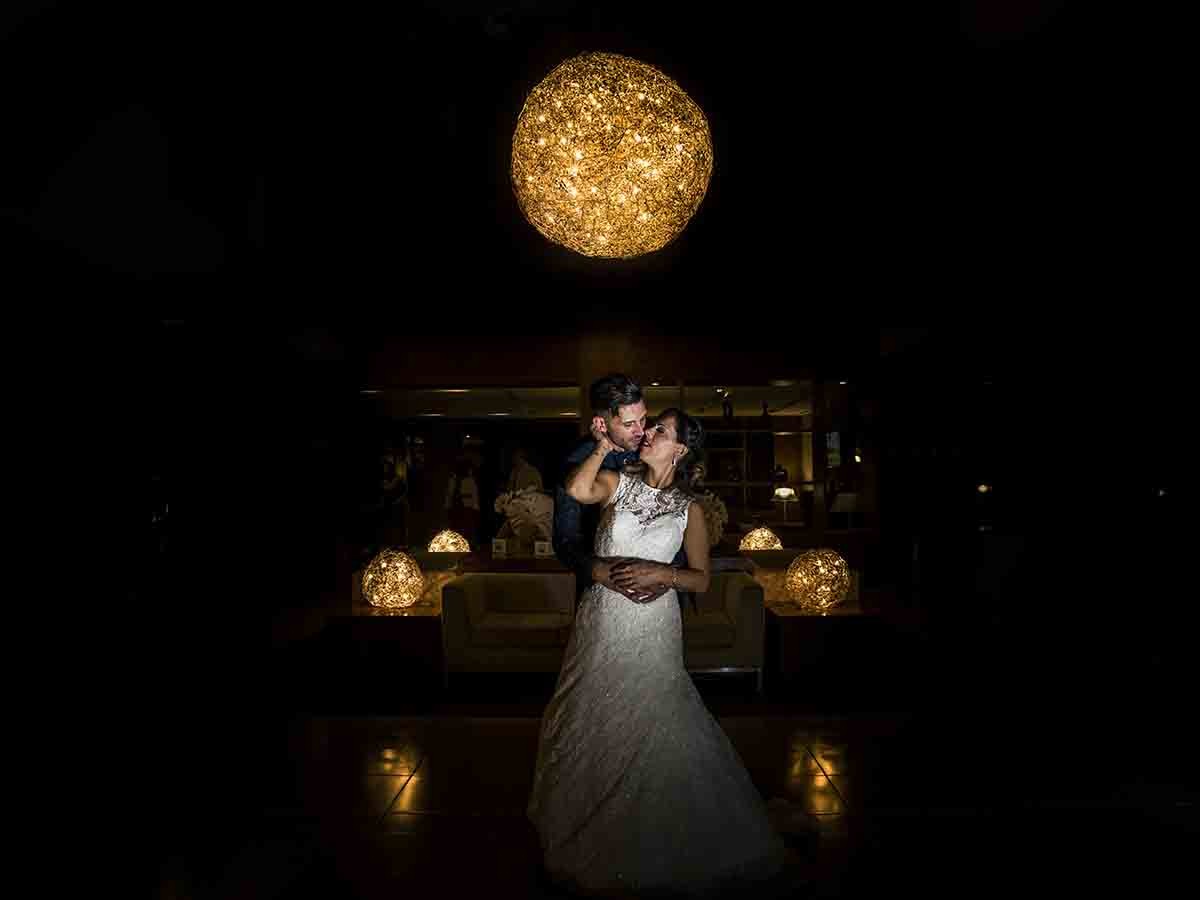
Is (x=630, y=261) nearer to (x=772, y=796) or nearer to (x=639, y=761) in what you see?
(x=772, y=796)

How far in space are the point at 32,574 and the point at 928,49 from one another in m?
4.94

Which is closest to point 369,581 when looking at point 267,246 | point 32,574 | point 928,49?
point 32,574

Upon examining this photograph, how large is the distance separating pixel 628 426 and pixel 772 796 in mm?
1937

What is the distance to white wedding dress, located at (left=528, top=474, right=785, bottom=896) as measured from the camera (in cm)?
220

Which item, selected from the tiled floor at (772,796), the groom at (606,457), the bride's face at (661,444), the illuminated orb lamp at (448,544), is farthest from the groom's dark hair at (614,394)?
the illuminated orb lamp at (448,544)

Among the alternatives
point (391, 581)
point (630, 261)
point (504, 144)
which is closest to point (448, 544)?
point (391, 581)

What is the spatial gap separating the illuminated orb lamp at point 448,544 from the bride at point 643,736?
424cm

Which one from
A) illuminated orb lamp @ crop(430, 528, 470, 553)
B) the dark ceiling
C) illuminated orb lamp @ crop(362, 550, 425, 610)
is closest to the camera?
the dark ceiling

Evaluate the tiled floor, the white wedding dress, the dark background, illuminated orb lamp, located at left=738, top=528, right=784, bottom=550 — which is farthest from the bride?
illuminated orb lamp, located at left=738, top=528, right=784, bottom=550

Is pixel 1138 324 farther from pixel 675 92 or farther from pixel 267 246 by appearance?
pixel 267 246

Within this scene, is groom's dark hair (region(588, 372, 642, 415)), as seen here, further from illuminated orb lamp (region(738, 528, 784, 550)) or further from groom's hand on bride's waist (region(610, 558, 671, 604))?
illuminated orb lamp (region(738, 528, 784, 550))

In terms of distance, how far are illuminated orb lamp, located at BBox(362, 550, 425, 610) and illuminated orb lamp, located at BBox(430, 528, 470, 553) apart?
1.17 m

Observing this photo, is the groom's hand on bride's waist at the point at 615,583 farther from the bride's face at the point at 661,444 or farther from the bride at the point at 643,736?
the bride's face at the point at 661,444

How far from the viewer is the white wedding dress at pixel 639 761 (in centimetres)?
220
